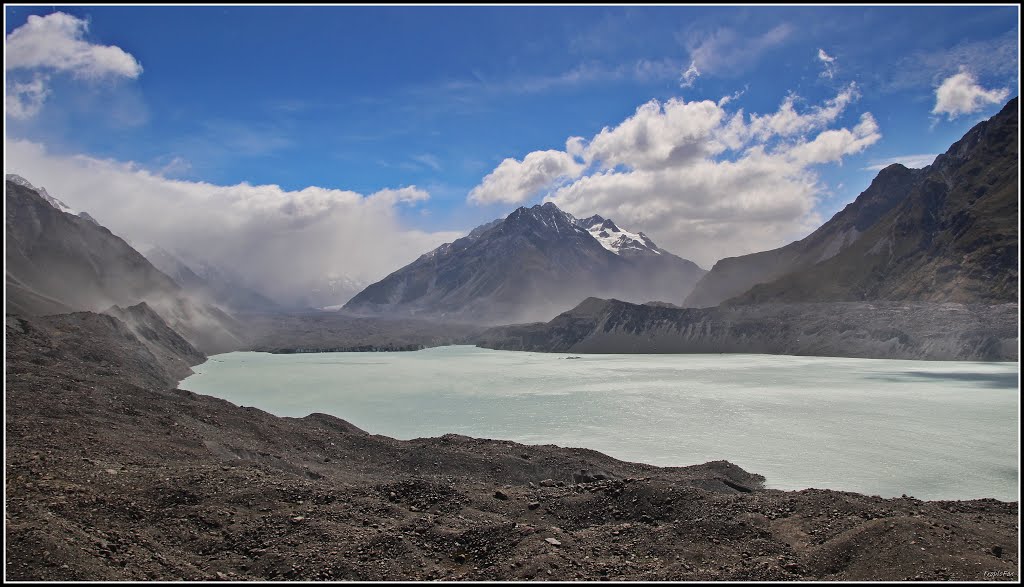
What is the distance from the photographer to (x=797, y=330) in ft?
361

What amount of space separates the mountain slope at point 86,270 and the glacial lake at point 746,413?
5853cm

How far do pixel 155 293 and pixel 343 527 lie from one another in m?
149

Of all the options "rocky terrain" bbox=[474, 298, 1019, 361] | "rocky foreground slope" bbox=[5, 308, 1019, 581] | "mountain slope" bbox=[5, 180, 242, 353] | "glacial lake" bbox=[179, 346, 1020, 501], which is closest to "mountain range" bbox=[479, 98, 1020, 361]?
"rocky terrain" bbox=[474, 298, 1019, 361]

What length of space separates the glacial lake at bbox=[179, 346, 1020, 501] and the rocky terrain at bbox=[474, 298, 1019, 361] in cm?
1097

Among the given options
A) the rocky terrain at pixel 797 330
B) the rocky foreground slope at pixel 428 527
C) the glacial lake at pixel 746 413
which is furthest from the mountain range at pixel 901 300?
the rocky foreground slope at pixel 428 527

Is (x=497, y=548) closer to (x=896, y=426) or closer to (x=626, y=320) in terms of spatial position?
(x=896, y=426)

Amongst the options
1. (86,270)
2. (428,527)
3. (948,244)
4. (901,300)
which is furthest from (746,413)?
(86,270)

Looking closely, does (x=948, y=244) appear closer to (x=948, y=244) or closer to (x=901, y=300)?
(x=948, y=244)

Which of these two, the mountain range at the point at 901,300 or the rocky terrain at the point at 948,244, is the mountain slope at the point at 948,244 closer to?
the rocky terrain at the point at 948,244

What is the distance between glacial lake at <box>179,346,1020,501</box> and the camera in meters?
24.4

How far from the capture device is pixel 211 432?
22875 millimetres

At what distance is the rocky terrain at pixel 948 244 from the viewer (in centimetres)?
10188

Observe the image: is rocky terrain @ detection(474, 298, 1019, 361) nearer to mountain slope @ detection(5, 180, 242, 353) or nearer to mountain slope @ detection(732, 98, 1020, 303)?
mountain slope @ detection(732, 98, 1020, 303)

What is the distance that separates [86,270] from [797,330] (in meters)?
141
